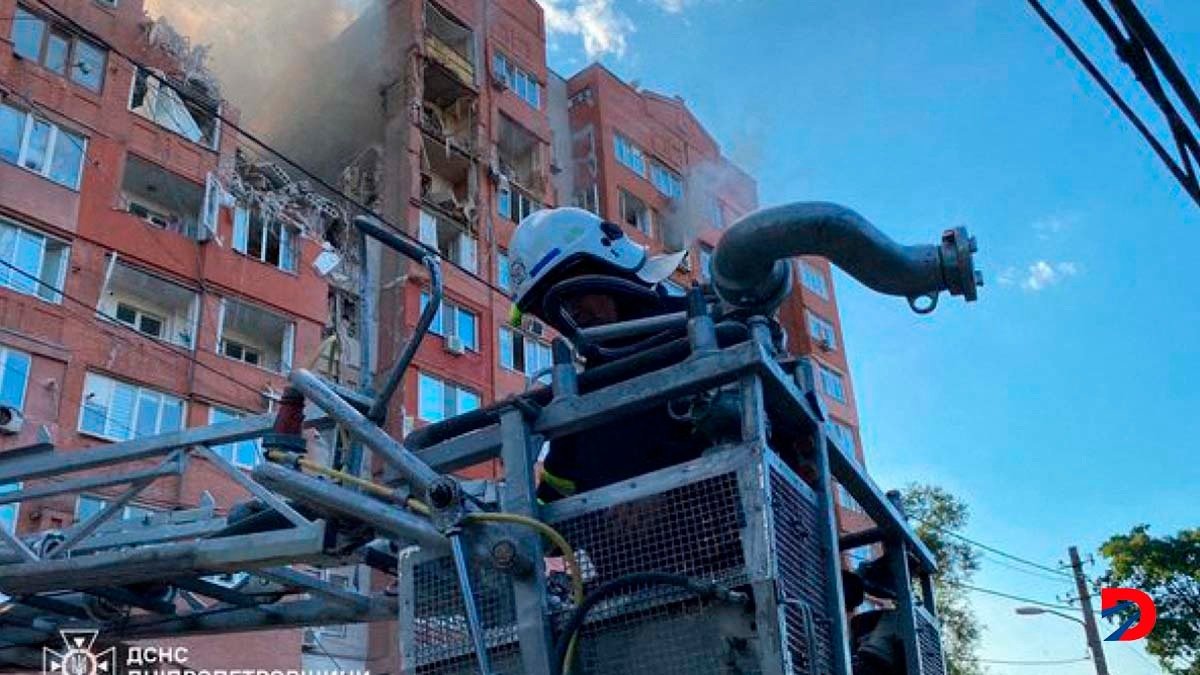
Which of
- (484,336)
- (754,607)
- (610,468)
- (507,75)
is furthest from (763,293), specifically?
(507,75)

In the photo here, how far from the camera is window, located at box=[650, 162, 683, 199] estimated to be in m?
42.7

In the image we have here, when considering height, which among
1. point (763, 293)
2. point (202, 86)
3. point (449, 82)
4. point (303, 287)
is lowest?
point (763, 293)

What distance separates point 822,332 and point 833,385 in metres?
2.38

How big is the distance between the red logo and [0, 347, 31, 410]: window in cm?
2761

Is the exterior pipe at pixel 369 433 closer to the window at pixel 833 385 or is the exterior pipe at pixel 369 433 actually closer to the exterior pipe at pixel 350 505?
the exterior pipe at pixel 350 505

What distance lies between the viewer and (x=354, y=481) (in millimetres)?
3855

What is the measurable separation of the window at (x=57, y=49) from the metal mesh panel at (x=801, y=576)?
22.9 meters

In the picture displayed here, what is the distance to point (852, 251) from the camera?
3416 millimetres

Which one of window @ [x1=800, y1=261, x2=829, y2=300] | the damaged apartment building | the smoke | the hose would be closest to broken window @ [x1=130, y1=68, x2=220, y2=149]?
the damaged apartment building

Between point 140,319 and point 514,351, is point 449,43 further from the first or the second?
point 140,319

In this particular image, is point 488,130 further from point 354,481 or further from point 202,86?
point 354,481

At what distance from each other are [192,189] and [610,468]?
73.9 feet

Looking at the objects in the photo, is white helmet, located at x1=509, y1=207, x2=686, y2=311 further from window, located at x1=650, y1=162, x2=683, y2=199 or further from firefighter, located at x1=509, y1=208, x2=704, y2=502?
window, located at x1=650, y1=162, x2=683, y2=199

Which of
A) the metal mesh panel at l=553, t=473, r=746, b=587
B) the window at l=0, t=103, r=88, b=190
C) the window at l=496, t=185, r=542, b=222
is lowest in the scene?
the metal mesh panel at l=553, t=473, r=746, b=587
